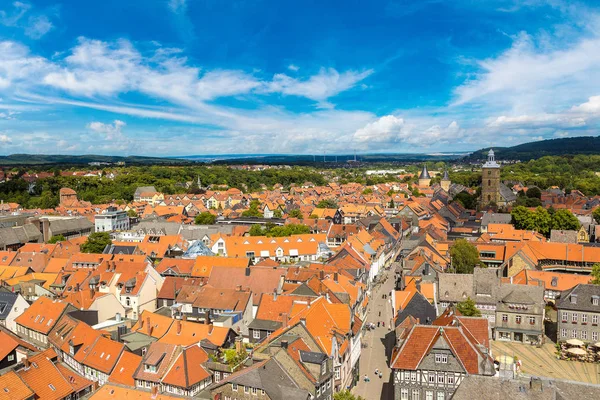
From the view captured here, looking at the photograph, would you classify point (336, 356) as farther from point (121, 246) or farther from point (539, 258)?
point (121, 246)

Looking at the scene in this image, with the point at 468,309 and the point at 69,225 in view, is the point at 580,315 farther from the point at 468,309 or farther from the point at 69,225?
the point at 69,225

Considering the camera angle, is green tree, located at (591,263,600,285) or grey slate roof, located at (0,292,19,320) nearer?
grey slate roof, located at (0,292,19,320)

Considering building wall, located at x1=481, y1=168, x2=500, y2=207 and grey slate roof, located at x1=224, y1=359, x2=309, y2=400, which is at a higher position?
building wall, located at x1=481, y1=168, x2=500, y2=207

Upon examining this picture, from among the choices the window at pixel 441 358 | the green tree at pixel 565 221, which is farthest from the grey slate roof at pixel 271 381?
the green tree at pixel 565 221

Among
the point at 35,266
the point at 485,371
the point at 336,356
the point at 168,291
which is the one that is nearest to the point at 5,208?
the point at 35,266

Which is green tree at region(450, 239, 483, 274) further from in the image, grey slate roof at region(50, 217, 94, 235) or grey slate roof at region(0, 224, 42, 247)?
grey slate roof at region(50, 217, 94, 235)

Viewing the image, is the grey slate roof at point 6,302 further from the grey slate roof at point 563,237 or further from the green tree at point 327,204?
the green tree at point 327,204

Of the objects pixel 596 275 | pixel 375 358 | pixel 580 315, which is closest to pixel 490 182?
pixel 596 275

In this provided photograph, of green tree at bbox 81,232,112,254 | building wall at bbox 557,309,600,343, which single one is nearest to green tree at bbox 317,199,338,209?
green tree at bbox 81,232,112,254
